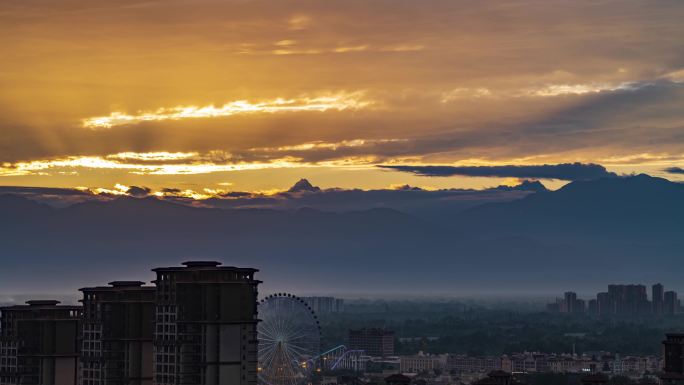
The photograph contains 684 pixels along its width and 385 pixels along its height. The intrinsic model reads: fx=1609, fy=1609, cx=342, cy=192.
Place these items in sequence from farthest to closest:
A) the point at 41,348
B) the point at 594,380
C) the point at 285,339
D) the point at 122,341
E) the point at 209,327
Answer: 1. the point at 285,339
2. the point at 41,348
3. the point at 122,341
4. the point at 594,380
5. the point at 209,327

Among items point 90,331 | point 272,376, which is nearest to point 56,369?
point 90,331

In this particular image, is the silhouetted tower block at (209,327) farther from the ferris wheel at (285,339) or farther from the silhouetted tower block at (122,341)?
the ferris wheel at (285,339)

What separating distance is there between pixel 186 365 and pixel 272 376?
101 m

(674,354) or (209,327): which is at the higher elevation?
(209,327)

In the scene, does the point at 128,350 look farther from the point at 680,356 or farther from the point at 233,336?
the point at 680,356

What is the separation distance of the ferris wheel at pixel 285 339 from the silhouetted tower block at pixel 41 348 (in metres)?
68.6

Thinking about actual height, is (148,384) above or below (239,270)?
below

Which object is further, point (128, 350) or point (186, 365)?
point (128, 350)

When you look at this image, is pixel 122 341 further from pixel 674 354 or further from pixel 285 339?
pixel 285 339

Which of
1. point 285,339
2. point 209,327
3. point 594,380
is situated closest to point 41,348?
point 209,327

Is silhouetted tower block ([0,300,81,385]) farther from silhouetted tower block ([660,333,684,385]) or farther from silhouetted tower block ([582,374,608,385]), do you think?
silhouetted tower block ([660,333,684,385])

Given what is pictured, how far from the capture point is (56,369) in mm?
93875

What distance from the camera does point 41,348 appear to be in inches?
3713

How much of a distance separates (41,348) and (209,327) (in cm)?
2549
